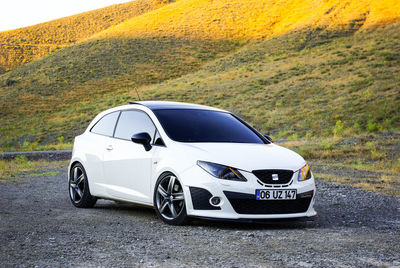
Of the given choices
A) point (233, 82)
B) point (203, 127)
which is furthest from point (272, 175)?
point (233, 82)

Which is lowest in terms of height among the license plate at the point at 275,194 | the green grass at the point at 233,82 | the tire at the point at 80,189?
the green grass at the point at 233,82

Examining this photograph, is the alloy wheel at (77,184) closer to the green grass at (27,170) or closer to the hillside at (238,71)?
the green grass at (27,170)

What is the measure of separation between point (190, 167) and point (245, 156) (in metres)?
0.67

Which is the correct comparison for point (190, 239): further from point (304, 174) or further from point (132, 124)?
point (132, 124)

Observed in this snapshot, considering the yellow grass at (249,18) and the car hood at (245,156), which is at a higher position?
the yellow grass at (249,18)

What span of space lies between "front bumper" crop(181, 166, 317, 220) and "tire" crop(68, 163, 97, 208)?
102 inches

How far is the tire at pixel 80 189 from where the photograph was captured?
28.0ft

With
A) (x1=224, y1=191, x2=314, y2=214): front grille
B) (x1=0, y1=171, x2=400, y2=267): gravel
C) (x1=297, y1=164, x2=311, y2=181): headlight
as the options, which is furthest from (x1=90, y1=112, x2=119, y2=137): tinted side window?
(x1=297, y1=164, x2=311, y2=181): headlight

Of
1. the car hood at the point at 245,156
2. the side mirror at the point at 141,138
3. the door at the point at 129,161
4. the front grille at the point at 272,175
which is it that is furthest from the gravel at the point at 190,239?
the side mirror at the point at 141,138

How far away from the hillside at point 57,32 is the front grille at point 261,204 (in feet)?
255

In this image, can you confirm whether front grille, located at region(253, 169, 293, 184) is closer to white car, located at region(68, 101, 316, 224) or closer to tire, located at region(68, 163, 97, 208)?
white car, located at region(68, 101, 316, 224)

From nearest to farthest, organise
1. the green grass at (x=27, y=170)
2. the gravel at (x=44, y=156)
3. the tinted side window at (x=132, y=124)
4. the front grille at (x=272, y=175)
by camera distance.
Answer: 1. the front grille at (x=272, y=175)
2. the tinted side window at (x=132, y=124)
3. the green grass at (x=27, y=170)
4. the gravel at (x=44, y=156)

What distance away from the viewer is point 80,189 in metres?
8.77

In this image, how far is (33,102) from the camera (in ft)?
183
